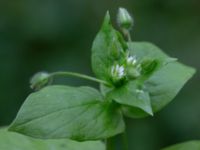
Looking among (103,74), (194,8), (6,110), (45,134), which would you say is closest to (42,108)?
(45,134)

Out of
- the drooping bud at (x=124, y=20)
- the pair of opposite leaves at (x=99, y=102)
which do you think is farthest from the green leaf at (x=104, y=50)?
the drooping bud at (x=124, y=20)

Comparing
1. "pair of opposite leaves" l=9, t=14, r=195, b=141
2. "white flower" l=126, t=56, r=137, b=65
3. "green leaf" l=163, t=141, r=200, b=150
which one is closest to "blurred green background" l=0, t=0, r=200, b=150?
"green leaf" l=163, t=141, r=200, b=150

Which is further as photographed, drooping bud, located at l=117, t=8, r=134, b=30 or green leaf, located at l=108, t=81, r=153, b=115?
drooping bud, located at l=117, t=8, r=134, b=30

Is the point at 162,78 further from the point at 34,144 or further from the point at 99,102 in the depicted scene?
the point at 34,144

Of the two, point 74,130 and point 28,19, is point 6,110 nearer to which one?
point 28,19

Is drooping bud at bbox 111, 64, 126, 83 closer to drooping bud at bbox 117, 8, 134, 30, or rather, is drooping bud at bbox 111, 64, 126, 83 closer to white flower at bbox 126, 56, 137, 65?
white flower at bbox 126, 56, 137, 65

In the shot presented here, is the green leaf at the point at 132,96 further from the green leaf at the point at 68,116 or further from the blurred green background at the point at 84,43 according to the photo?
the blurred green background at the point at 84,43
